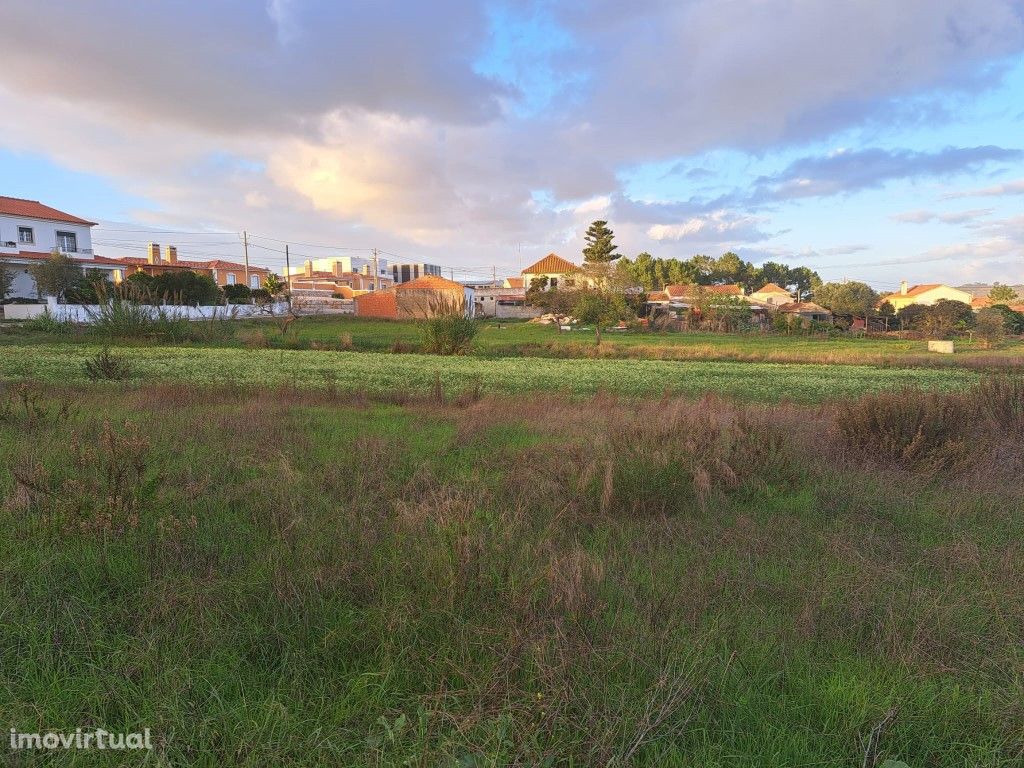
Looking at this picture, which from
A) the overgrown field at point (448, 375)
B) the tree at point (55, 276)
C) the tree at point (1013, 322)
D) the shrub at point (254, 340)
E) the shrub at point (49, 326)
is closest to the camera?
the overgrown field at point (448, 375)

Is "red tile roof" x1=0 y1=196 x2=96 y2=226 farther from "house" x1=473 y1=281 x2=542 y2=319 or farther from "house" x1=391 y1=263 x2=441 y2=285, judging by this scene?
"house" x1=391 y1=263 x2=441 y2=285

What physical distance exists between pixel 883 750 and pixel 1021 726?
0.62 metres

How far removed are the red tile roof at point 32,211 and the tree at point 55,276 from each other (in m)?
11.7

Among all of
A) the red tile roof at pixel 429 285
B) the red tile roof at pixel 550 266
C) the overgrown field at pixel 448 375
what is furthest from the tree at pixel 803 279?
the overgrown field at pixel 448 375

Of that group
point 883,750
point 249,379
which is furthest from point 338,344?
point 883,750

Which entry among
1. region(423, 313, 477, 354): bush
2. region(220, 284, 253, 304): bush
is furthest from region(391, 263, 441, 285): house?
region(423, 313, 477, 354): bush

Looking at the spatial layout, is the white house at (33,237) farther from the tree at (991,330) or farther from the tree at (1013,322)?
the tree at (1013,322)

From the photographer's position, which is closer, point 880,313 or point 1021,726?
point 1021,726

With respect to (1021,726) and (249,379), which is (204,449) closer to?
(1021,726)

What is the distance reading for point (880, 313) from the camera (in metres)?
62.2

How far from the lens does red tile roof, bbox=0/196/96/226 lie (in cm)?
4797

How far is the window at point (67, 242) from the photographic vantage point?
170 ft

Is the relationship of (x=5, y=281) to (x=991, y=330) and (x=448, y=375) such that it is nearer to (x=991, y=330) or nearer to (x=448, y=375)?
(x=448, y=375)

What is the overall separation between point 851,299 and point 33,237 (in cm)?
8155
